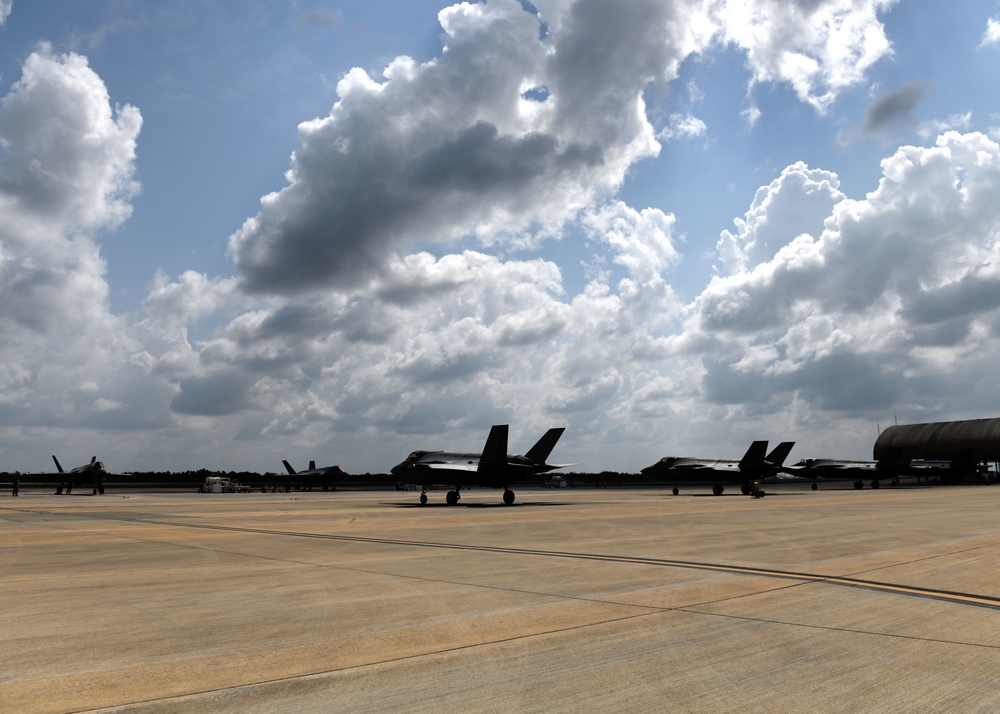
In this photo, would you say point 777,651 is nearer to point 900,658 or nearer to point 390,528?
point 900,658

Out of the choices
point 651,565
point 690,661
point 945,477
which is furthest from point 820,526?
point 945,477

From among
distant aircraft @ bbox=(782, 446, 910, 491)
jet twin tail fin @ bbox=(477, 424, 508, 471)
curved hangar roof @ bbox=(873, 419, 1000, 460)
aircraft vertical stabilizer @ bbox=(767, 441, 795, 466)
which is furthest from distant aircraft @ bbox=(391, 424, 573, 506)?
curved hangar roof @ bbox=(873, 419, 1000, 460)

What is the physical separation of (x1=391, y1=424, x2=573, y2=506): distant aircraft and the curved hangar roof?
275ft

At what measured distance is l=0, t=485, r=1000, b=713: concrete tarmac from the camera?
5047 mm

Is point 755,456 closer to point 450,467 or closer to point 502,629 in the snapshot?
point 450,467

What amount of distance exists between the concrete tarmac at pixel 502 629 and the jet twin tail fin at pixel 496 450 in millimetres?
21722

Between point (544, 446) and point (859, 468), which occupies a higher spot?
point (544, 446)

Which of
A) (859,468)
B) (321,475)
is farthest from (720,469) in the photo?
(321,475)

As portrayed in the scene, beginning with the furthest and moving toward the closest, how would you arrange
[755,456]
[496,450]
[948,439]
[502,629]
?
[948,439] < [755,456] < [496,450] < [502,629]

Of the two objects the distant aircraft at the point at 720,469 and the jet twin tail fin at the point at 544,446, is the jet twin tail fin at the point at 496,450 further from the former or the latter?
the distant aircraft at the point at 720,469

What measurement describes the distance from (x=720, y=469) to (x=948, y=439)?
267ft

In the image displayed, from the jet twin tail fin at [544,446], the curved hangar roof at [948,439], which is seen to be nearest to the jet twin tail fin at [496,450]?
the jet twin tail fin at [544,446]

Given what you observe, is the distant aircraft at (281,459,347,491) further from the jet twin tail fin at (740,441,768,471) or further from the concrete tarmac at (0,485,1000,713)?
the concrete tarmac at (0,485,1000,713)

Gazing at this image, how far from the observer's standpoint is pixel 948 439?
112 metres
